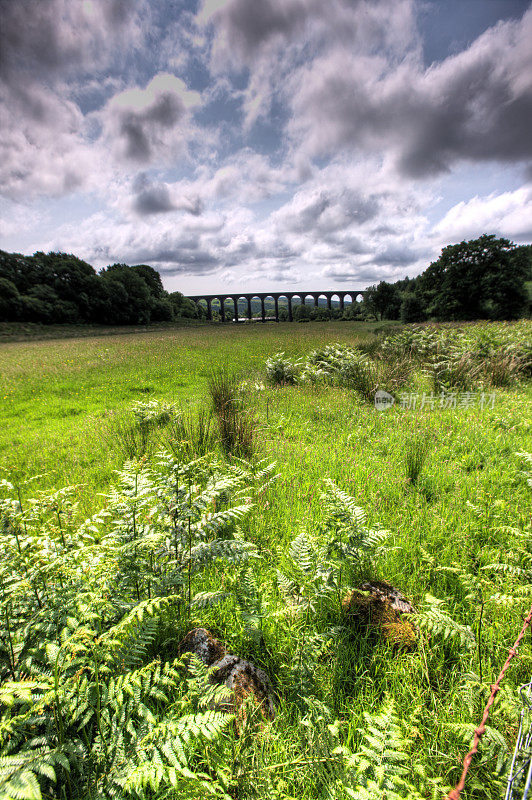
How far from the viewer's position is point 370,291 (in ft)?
194

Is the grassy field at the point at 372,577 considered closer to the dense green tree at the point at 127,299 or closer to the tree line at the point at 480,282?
the tree line at the point at 480,282

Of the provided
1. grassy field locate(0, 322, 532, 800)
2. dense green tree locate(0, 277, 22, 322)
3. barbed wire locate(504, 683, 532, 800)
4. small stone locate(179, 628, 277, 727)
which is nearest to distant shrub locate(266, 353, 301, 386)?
grassy field locate(0, 322, 532, 800)

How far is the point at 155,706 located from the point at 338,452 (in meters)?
3.26

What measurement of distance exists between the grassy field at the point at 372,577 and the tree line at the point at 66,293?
44339 millimetres

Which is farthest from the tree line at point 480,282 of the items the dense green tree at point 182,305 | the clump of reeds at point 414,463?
the dense green tree at point 182,305

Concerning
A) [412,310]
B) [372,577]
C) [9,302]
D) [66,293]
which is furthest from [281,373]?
[66,293]

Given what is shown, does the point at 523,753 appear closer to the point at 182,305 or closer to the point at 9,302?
the point at 9,302

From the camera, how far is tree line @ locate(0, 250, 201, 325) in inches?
1591

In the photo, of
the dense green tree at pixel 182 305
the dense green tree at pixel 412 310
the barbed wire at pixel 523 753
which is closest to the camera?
the barbed wire at pixel 523 753

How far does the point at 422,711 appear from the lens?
1523 mm

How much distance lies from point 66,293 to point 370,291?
51057 mm

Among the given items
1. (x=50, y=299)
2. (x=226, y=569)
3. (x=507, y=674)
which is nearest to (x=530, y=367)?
(x=507, y=674)

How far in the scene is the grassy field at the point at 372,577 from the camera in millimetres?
1265

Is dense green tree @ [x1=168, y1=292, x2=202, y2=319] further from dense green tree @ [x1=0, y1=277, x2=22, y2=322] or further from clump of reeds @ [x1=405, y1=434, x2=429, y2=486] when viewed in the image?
clump of reeds @ [x1=405, y1=434, x2=429, y2=486]
